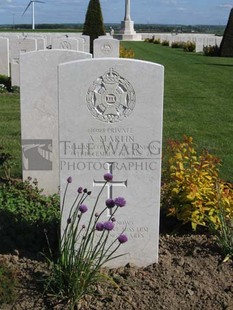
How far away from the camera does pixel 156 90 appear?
→ 3.63 m

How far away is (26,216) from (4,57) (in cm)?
1079

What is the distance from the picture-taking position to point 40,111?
5.50 meters

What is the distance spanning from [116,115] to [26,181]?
237 centimetres

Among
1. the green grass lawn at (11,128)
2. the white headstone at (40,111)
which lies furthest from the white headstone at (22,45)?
the white headstone at (40,111)

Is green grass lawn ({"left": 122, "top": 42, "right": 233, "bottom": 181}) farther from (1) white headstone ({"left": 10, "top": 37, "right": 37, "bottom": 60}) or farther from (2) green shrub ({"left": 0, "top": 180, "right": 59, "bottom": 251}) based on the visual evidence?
(1) white headstone ({"left": 10, "top": 37, "right": 37, "bottom": 60})

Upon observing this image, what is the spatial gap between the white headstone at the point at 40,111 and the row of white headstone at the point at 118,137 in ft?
5.52

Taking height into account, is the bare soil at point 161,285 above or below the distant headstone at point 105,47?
below

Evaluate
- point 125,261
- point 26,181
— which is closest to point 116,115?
point 125,261

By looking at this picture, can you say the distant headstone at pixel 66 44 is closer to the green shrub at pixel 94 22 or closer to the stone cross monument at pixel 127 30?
the green shrub at pixel 94 22

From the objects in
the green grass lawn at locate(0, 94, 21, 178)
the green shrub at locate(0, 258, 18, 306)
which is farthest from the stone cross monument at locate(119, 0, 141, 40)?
the green shrub at locate(0, 258, 18, 306)

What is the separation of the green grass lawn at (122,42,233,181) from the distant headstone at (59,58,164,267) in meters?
2.71

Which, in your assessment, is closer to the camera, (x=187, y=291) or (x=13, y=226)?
(x=187, y=291)

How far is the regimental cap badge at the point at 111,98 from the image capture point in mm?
3611

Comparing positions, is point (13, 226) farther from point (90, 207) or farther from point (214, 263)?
point (214, 263)
